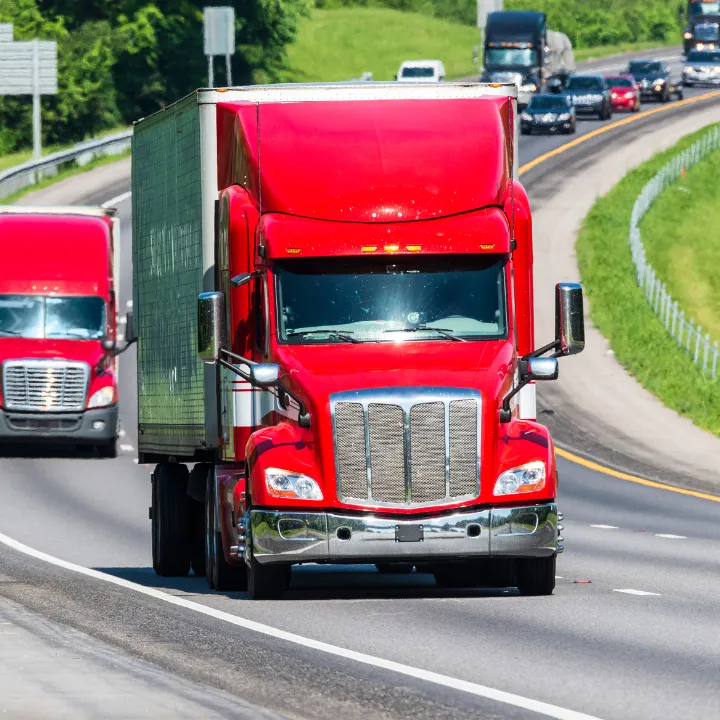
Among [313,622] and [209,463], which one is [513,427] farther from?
[209,463]

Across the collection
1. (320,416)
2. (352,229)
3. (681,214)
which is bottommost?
(681,214)

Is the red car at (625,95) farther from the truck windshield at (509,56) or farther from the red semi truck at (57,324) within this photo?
the red semi truck at (57,324)

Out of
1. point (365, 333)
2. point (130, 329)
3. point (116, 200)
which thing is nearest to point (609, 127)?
point (116, 200)

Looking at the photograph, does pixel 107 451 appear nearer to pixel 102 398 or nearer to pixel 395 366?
pixel 102 398

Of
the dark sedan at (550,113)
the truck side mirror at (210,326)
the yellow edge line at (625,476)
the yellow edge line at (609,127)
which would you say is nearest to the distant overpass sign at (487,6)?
the yellow edge line at (609,127)

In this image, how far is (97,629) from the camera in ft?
47.5

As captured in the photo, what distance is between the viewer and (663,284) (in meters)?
59.7

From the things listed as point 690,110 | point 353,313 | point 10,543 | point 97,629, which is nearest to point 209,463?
point 353,313

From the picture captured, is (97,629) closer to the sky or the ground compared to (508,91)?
closer to the ground

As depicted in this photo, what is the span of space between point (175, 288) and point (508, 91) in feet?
11.2

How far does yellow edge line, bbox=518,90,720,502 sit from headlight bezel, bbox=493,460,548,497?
15.3 meters

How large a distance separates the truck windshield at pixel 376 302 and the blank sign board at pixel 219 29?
56818mm

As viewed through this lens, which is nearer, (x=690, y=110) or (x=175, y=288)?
(x=175, y=288)

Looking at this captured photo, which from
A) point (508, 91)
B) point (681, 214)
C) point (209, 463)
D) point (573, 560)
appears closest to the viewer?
point (508, 91)
